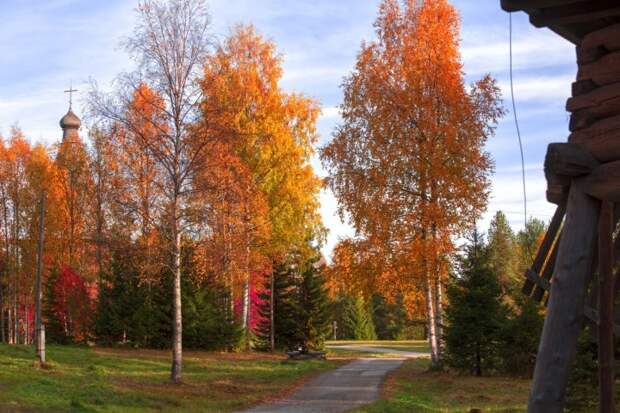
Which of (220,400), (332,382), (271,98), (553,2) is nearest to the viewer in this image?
(553,2)

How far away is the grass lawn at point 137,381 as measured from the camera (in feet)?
42.9

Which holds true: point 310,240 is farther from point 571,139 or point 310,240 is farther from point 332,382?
point 571,139

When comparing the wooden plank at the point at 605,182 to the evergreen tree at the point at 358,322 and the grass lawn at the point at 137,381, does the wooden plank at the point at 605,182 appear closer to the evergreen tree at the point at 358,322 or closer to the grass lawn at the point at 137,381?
the grass lawn at the point at 137,381

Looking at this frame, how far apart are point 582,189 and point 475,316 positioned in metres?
16.4

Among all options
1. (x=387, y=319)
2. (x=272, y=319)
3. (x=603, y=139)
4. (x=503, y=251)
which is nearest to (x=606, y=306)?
(x=603, y=139)

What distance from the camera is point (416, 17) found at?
21031 millimetres

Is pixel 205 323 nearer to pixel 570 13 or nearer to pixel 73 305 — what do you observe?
pixel 73 305

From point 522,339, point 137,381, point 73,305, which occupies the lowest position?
point 137,381

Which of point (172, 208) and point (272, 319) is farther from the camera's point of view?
point (272, 319)

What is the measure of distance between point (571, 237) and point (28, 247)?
126 ft

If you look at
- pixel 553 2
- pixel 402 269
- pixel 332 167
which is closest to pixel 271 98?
pixel 332 167

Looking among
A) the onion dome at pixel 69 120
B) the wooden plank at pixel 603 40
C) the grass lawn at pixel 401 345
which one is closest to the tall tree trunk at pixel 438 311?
the wooden plank at pixel 603 40

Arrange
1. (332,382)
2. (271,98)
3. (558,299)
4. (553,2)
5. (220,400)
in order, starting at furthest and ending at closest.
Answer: (271,98)
(332,382)
(220,400)
(553,2)
(558,299)

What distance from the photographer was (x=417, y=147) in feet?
65.9
